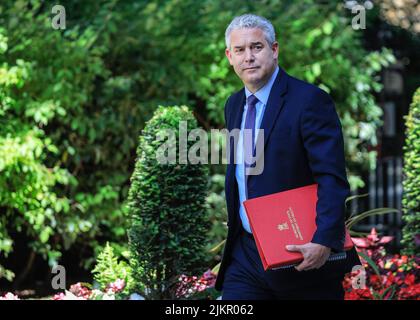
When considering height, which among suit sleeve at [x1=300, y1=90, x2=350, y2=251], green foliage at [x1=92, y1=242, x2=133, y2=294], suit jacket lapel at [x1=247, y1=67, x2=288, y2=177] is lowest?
green foliage at [x1=92, y1=242, x2=133, y2=294]

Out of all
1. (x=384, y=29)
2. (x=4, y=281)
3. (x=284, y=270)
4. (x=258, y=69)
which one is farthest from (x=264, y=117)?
(x=384, y=29)

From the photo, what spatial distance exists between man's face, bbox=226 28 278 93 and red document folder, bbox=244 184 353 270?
514mm

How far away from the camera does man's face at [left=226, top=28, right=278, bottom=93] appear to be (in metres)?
3.21

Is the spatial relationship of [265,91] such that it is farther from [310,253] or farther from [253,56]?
[310,253]

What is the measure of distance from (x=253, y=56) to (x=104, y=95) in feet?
11.6

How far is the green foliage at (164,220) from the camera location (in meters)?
4.68

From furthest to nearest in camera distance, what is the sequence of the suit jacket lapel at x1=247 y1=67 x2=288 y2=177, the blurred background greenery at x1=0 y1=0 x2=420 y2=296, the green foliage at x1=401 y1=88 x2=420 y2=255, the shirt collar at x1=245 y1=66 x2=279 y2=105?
the blurred background greenery at x1=0 y1=0 x2=420 y2=296 → the green foliage at x1=401 y1=88 x2=420 y2=255 → the shirt collar at x1=245 y1=66 x2=279 y2=105 → the suit jacket lapel at x1=247 y1=67 x2=288 y2=177

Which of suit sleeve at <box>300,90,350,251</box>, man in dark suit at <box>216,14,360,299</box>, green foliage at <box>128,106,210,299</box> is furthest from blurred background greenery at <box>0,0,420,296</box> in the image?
suit sleeve at <box>300,90,350,251</box>

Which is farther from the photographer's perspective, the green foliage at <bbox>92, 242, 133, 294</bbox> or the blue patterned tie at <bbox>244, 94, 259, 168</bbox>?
the green foliage at <bbox>92, 242, 133, 294</bbox>

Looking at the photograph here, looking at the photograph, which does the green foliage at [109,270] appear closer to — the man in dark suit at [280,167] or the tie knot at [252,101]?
the man in dark suit at [280,167]

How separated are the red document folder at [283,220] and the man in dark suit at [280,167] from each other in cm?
5

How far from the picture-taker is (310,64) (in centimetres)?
696

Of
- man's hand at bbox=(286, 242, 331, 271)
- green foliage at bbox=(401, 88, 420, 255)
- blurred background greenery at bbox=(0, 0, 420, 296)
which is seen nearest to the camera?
man's hand at bbox=(286, 242, 331, 271)

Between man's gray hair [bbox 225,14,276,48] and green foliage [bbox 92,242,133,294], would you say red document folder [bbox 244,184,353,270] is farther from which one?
green foliage [bbox 92,242,133,294]
